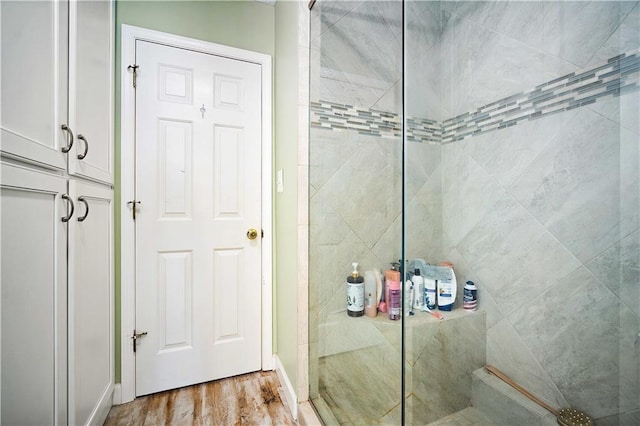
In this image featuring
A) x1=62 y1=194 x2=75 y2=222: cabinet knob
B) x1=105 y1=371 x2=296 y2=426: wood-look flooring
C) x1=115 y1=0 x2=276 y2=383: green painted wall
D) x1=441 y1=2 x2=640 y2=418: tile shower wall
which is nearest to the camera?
x1=441 y1=2 x2=640 y2=418: tile shower wall

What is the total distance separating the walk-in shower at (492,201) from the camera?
77 centimetres

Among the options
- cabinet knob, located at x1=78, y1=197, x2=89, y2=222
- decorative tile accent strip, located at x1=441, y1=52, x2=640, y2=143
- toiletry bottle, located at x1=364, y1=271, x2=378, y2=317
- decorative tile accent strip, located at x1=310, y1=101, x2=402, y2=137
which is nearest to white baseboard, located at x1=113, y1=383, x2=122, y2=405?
cabinet knob, located at x1=78, y1=197, x2=89, y2=222

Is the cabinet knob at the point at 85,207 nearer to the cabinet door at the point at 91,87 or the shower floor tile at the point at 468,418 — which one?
the cabinet door at the point at 91,87

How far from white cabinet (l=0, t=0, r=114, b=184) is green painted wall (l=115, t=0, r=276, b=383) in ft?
0.37

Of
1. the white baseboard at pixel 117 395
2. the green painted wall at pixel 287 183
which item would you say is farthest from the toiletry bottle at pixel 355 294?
the white baseboard at pixel 117 395

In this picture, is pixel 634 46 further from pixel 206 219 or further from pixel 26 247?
pixel 206 219

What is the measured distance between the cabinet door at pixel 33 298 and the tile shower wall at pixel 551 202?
4.26ft

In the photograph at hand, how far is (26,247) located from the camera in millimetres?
721

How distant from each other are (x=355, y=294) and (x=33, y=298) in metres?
1.09

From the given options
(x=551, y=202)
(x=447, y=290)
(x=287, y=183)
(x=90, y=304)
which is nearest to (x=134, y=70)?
(x=287, y=183)

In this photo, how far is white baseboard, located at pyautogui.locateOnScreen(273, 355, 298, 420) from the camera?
1.34 metres

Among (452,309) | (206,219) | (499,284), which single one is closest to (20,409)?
(206,219)

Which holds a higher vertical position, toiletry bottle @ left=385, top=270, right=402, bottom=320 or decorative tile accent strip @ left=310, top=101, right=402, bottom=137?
decorative tile accent strip @ left=310, top=101, right=402, bottom=137

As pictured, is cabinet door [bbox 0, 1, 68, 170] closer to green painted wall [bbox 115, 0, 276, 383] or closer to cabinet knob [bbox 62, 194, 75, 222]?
cabinet knob [bbox 62, 194, 75, 222]
